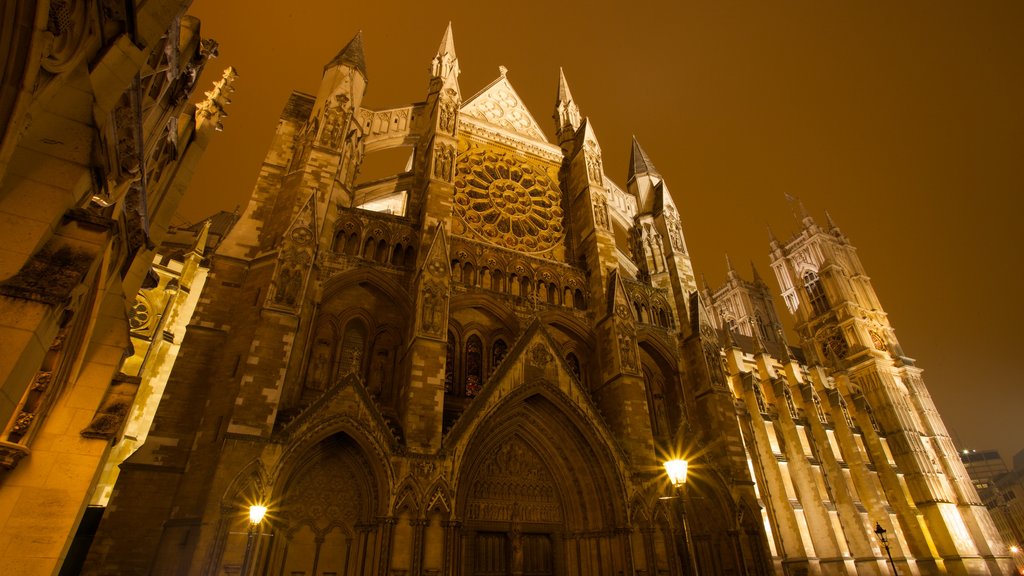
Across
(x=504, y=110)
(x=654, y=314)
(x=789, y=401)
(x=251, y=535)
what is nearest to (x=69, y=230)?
(x=251, y=535)

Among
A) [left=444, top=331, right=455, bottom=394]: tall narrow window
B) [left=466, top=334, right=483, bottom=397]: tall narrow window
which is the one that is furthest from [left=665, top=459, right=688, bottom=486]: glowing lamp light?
[left=444, top=331, right=455, bottom=394]: tall narrow window

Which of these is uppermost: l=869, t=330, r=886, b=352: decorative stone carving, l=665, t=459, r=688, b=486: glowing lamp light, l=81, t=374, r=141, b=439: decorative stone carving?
l=869, t=330, r=886, b=352: decorative stone carving

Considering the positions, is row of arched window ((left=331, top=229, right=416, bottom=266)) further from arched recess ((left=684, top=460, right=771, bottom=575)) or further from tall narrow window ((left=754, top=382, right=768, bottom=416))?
tall narrow window ((left=754, top=382, right=768, bottom=416))

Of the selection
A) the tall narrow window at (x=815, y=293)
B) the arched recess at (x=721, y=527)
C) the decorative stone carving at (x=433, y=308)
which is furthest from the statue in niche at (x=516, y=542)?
the tall narrow window at (x=815, y=293)

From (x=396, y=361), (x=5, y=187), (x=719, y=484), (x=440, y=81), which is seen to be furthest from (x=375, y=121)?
(x=719, y=484)

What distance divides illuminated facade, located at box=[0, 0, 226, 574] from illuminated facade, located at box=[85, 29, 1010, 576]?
3.41m

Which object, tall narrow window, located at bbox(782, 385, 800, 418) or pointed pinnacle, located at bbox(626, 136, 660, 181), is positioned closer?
pointed pinnacle, located at bbox(626, 136, 660, 181)

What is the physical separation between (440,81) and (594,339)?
10.6 meters

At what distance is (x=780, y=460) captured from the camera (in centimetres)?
2639

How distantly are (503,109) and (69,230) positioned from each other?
19051mm

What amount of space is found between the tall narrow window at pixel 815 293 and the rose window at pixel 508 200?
3716 cm

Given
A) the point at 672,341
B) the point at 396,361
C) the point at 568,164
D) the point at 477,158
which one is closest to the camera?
the point at 396,361

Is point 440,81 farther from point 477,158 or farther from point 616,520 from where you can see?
point 616,520

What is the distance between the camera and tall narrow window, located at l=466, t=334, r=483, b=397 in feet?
46.8
